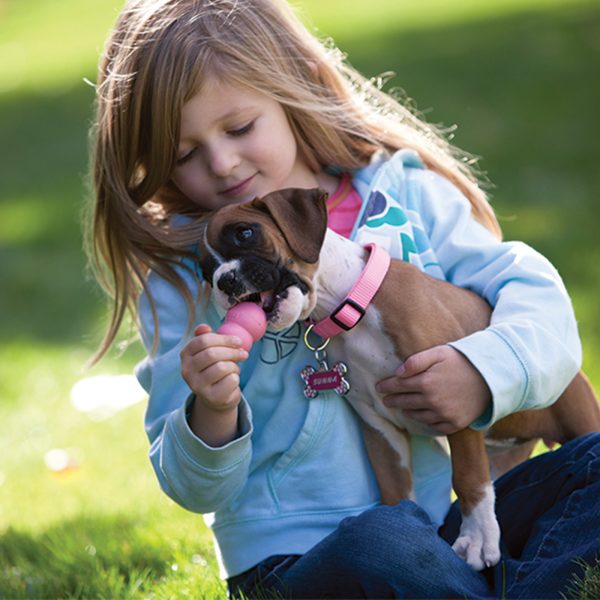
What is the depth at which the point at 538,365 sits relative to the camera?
126 inches

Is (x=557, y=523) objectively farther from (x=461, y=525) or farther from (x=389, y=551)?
(x=389, y=551)

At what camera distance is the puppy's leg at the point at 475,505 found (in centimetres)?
311

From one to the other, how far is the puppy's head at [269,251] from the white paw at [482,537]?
0.77 metres

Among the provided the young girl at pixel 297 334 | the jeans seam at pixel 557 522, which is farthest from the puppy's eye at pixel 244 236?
the jeans seam at pixel 557 522

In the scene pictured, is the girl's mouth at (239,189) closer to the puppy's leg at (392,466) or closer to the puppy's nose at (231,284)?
the puppy's nose at (231,284)

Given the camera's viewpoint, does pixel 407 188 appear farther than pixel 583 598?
Yes

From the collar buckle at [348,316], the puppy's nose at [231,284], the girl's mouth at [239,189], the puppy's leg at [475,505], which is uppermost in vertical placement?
the puppy's nose at [231,284]

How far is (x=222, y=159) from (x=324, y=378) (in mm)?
742

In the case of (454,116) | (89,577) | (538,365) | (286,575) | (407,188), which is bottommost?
(454,116)

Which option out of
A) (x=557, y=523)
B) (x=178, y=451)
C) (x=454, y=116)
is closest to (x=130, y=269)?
(x=178, y=451)

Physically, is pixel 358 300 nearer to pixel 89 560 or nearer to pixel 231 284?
Answer: pixel 231 284

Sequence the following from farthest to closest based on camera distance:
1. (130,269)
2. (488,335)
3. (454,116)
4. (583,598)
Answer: (454,116) < (130,269) < (488,335) < (583,598)

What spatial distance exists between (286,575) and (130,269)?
118 centimetres

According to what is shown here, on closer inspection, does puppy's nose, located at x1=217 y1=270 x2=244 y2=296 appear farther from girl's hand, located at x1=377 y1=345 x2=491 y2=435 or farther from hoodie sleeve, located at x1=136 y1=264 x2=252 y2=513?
girl's hand, located at x1=377 y1=345 x2=491 y2=435
